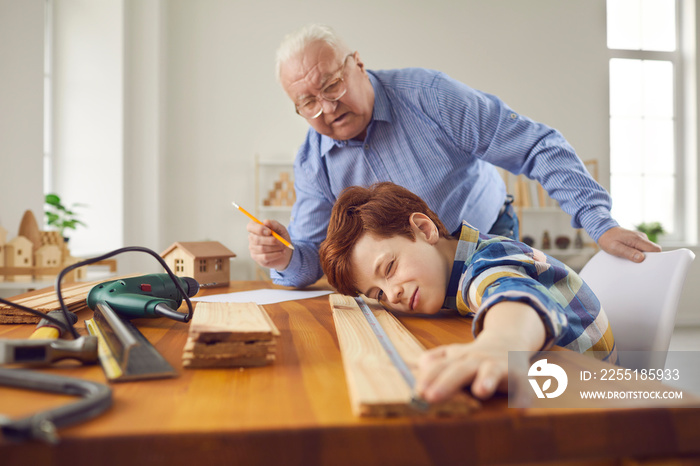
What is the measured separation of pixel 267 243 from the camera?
1377 millimetres

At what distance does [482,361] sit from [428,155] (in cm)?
126

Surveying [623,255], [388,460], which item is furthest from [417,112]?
[388,460]

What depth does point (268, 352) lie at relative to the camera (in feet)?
1.90

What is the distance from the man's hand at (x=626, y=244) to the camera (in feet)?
3.77

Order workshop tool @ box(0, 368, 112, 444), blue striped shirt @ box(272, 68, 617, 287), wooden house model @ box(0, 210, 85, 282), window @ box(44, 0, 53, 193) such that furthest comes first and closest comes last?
window @ box(44, 0, 53, 193) < wooden house model @ box(0, 210, 85, 282) < blue striped shirt @ box(272, 68, 617, 287) < workshop tool @ box(0, 368, 112, 444)

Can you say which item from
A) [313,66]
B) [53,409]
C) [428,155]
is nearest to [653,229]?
[428,155]

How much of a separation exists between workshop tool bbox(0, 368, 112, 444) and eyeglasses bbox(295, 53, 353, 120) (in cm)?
121

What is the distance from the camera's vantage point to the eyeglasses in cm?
153

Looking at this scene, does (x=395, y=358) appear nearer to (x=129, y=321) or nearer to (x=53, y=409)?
(x=53, y=409)

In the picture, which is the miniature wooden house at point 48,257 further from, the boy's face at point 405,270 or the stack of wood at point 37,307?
the boy's face at point 405,270

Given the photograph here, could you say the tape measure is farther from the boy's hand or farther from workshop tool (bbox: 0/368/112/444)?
workshop tool (bbox: 0/368/112/444)

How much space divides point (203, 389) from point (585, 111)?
5.42 metres

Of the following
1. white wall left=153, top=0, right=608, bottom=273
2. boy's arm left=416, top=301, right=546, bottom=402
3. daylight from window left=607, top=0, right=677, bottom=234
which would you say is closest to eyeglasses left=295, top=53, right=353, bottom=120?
boy's arm left=416, top=301, right=546, bottom=402

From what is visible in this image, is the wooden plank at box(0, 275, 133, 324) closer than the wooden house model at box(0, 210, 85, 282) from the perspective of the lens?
Yes
